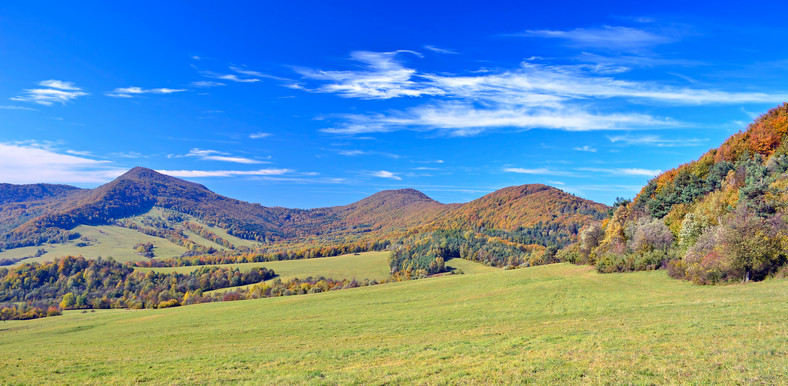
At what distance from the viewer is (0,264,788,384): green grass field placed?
14.0m

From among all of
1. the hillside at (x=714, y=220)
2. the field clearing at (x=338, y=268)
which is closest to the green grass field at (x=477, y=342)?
the hillside at (x=714, y=220)

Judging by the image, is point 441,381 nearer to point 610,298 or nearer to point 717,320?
point 717,320

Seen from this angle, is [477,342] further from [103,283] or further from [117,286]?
[103,283]

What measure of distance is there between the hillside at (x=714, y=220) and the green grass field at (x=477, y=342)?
374 cm

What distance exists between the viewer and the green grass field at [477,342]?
14.0 m

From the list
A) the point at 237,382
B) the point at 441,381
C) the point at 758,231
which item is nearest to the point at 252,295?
the point at 237,382

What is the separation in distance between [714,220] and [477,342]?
159ft

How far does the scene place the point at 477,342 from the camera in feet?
73.0

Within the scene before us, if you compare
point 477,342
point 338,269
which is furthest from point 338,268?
point 477,342

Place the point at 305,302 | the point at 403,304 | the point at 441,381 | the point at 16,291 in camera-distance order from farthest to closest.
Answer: the point at 16,291 < the point at 305,302 < the point at 403,304 < the point at 441,381

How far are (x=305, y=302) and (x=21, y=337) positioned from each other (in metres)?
39.1

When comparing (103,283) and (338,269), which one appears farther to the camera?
(338,269)

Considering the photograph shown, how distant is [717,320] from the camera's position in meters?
21.2

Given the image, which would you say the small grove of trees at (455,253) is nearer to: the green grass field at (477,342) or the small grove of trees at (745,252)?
the small grove of trees at (745,252)
